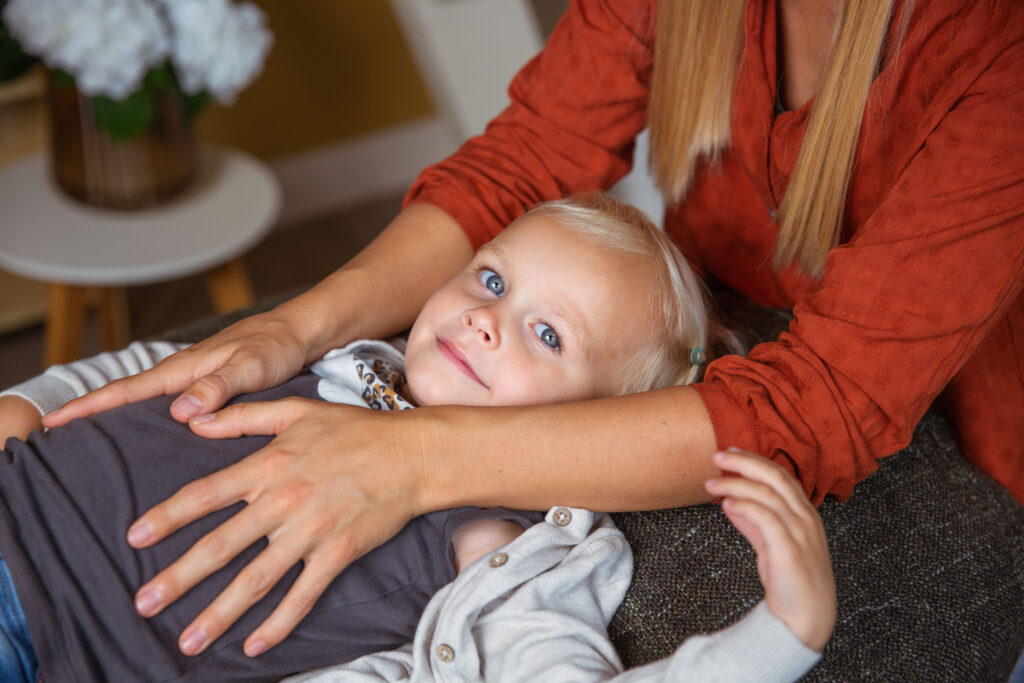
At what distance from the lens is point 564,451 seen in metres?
0.85

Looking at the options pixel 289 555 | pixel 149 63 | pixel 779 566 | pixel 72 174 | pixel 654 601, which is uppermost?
pixel 149 63

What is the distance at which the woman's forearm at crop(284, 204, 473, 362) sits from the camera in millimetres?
1050

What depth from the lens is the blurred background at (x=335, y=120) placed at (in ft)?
6.46

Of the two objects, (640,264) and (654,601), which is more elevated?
(640,264)

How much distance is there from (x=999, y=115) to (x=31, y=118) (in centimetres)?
209

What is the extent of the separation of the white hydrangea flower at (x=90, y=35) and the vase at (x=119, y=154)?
0.11 m

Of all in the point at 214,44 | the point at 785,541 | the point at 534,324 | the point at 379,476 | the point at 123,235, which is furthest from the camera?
the point at 123,235

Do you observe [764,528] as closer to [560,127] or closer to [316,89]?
[560,127]

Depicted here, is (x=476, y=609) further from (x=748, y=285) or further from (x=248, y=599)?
(x=748, y=285)

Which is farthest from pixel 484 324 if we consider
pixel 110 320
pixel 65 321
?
pixel 110 320

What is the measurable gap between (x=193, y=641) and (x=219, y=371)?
274 millimetres

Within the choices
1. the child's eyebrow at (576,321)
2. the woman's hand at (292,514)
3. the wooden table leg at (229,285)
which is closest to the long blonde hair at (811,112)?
the child's eyebrow at (576,321)

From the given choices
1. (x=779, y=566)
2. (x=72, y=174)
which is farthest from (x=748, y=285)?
(x=72, y=174)

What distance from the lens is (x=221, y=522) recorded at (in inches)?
33.3
